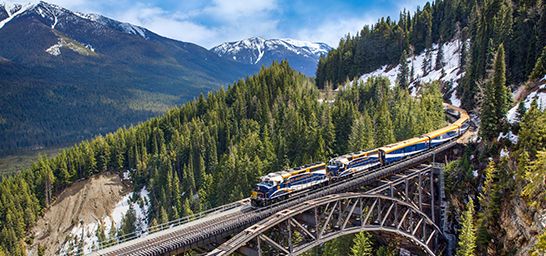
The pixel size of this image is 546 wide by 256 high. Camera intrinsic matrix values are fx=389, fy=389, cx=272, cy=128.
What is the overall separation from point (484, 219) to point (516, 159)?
7831 mm

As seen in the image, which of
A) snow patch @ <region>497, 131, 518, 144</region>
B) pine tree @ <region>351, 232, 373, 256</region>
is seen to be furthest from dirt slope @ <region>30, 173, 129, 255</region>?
snow patch @ <region>497, 131, 518, 144</region>

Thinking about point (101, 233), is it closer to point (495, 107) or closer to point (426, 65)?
point (495, 107)

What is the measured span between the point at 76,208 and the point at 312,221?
106549 millimetres

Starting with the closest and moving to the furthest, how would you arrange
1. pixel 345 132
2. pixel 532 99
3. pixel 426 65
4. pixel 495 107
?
pixel 532 99 → pixel 495 107 → pixel 345 132 → pixel 426 65

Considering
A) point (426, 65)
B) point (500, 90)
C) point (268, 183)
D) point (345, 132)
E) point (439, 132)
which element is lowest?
point (345, 132)

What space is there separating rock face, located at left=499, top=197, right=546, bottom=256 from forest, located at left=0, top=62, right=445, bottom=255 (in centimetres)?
3015

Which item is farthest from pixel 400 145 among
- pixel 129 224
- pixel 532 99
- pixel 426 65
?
pixel 426 65

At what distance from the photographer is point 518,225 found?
39594mm

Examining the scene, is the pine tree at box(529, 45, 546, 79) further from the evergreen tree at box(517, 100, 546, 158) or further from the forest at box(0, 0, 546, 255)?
the evergreen tree at box(517, 100, 546, 158)

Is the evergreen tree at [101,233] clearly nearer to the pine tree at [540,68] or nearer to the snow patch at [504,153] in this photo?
the snow patch at [504,153]

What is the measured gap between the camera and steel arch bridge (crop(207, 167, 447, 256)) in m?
33.6

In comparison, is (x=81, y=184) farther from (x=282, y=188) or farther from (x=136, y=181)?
(x=282, y=188)

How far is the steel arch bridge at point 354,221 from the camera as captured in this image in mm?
33594

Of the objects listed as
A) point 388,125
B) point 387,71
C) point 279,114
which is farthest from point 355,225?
point 387,71
